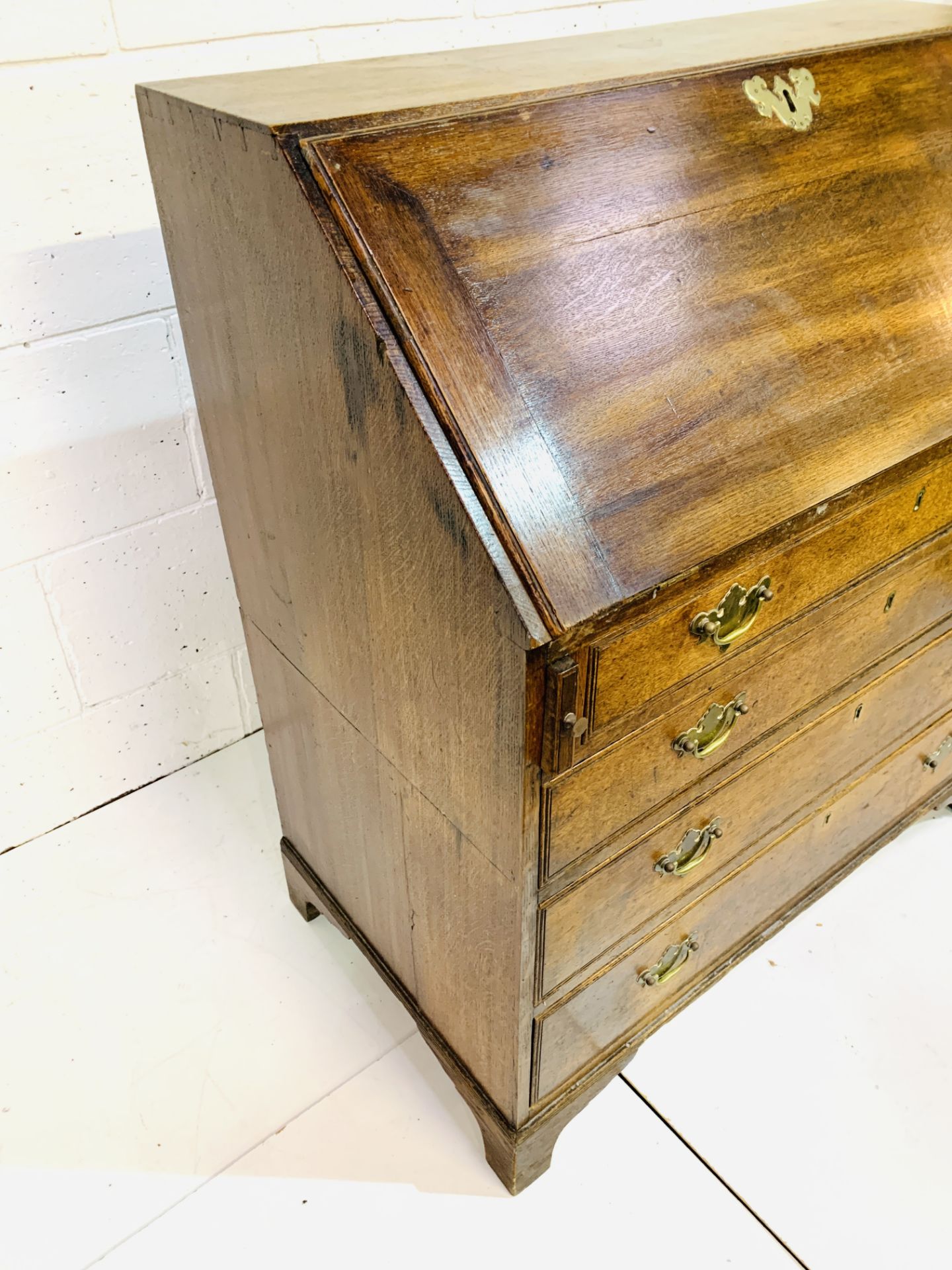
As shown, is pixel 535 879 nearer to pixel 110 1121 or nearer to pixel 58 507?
pixel 110 1121

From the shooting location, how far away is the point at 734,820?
1.21m

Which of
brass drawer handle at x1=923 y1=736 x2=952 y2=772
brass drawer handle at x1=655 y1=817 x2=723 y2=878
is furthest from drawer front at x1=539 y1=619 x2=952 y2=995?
brass drawer handle at x1=923 y1=736 x2=952 y2=772

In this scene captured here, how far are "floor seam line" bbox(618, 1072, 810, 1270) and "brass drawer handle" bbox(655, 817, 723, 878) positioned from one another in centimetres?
44

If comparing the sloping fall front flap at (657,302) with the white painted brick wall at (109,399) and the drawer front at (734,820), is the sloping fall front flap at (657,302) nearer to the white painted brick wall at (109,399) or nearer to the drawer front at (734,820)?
the drawer front at (734,820)

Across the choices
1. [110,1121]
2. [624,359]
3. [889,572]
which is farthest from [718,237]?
[110,1121]

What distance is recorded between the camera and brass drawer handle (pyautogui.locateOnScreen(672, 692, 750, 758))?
102 cm

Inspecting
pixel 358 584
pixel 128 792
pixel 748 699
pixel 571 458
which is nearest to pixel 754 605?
pixel 748 699

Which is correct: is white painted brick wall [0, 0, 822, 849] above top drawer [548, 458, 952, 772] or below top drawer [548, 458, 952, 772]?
above

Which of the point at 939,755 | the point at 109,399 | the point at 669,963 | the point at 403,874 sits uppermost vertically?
the point at 109,399

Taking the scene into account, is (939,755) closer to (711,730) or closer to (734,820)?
(734,820)

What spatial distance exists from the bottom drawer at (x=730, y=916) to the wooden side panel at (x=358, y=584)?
101mm

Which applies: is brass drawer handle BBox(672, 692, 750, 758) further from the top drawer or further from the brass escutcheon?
the brass escutcheon

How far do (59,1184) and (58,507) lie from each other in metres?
1.01

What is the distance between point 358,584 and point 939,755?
112 centimetres
